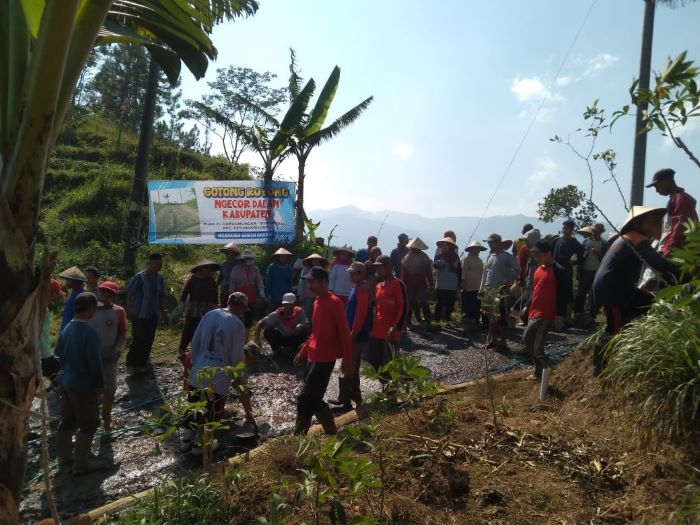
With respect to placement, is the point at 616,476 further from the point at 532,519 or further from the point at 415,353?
the point at 415,353

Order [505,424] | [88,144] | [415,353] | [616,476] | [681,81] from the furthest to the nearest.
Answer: [88,144], [415,353], [505,424], [616,476], [681,81]

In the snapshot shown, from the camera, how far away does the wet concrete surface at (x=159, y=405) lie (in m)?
5.01

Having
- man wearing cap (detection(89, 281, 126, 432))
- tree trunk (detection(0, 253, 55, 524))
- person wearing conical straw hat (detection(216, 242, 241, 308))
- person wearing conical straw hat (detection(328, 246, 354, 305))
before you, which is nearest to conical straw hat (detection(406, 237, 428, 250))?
person wearing conical straw hat (detection(328, 246, 354, 305))

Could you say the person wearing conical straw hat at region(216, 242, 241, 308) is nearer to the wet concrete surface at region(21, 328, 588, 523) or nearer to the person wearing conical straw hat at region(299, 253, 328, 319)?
the person wearing conical straw hat at region(299, 253, 328, 319)

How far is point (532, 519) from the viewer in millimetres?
3361

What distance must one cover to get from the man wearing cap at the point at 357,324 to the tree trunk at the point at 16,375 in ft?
15.8

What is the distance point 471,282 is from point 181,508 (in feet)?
24.8

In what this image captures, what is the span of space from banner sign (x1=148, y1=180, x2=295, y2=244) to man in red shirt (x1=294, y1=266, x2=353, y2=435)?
885cm

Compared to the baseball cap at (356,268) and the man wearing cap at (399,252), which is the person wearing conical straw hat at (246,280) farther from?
the man wearing cap at (399,252)

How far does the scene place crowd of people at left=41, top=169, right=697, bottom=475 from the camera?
16.6 feet

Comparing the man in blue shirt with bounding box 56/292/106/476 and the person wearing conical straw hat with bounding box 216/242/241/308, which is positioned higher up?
the person wearing conical straw hat with bounding box 216/242/241/308

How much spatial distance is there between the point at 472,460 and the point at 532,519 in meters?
0.77

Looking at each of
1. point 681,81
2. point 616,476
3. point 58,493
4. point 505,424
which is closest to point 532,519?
point 616,476

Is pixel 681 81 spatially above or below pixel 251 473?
above
